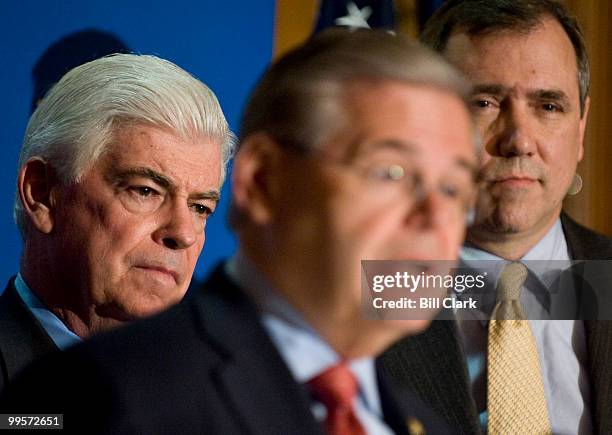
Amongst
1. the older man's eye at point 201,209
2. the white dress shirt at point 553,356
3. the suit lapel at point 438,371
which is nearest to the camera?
the suit lapel at point 438,371

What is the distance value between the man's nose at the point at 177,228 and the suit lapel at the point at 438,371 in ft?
1.27

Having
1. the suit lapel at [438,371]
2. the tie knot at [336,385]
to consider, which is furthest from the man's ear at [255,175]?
the suit lapel at [438,371]

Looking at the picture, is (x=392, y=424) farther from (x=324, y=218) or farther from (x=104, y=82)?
(x=104, y=82)

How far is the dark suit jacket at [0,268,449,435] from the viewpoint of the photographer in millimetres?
594

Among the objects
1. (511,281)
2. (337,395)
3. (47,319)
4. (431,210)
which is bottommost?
(47,319)

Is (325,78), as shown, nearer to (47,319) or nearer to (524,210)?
(524,210)

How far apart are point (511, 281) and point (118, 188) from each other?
1.90 ft

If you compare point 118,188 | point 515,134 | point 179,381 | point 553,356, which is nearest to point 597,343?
point 553,356

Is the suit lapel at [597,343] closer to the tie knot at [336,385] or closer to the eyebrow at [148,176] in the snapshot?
the eyebrow at [148,176]

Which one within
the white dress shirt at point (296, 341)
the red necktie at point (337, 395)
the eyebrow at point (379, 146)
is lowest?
the red necktie at point (337, 395)

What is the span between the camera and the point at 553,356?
1.28 m

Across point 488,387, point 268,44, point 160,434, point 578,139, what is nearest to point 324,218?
point 160,434

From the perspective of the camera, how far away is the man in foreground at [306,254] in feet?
1.97

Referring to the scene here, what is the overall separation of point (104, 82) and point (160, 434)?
0.91 m
